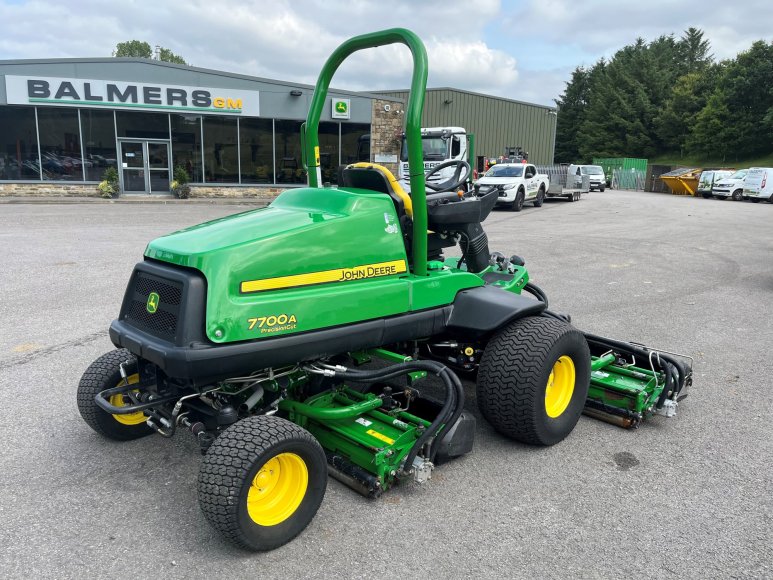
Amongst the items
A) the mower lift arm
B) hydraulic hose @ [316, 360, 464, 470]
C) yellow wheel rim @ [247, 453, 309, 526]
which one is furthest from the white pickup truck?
yellow wheel rim @ [247, 453, 309, 526]

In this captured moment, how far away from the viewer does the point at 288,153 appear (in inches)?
918

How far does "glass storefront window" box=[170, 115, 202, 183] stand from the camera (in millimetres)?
21484

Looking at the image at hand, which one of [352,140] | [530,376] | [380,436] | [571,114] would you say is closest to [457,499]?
[380,436]

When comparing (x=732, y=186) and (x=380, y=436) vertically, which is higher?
(x=732, y=186)

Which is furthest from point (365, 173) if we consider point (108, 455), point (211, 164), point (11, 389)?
point (211, 164)

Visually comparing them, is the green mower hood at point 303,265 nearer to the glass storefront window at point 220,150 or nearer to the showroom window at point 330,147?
the glass storefront window at point 220,150

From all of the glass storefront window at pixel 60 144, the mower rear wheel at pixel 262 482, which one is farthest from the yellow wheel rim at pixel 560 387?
the glass storefront window at pixel 60 144

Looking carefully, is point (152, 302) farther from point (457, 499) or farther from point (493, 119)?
point (493, 119)

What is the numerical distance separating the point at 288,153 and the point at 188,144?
372 cm

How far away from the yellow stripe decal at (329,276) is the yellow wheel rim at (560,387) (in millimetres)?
1228

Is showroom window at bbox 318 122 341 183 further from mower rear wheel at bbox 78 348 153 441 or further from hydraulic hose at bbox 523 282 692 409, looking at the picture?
mower rear wheel at bbox 78 348 153 441

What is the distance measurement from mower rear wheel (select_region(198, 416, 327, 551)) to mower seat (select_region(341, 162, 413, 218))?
150cm

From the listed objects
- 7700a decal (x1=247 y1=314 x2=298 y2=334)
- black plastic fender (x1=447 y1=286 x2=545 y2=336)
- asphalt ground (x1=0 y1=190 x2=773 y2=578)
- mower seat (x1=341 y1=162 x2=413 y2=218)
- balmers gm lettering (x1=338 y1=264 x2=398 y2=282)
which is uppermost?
mower seat (x1=341 y1=162 x2=413 y2=218)

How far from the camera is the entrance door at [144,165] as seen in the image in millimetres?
21312
